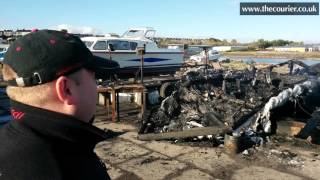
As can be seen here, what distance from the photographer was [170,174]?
742 centimetres

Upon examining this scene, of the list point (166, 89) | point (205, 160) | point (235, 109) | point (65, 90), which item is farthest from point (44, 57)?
point (166, 89)

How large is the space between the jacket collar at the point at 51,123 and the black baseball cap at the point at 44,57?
0.33 ft

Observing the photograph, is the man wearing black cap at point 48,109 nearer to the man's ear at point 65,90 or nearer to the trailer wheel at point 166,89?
the man's ear at point 65,90

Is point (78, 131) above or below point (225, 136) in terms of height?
above

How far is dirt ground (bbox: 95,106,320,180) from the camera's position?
24.5 feet

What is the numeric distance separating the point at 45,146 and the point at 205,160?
7.12m

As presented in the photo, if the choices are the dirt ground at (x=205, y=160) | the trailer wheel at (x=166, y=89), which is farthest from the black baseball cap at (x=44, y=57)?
the trailer wheel at (x=166, y=89)

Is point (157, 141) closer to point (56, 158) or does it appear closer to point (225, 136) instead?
point (225, 136)

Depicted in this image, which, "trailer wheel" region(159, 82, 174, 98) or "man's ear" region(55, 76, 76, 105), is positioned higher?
"man's ear" region(55, 76, 76, 105)

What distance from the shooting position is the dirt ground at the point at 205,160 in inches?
295

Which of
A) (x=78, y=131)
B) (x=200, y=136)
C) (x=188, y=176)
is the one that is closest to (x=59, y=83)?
(x=78, y=131)

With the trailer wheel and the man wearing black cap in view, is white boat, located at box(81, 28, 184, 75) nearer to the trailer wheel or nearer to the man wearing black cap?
the trailer wheel

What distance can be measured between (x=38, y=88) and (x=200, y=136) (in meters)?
8.32

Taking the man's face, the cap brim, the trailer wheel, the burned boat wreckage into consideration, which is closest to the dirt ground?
the burned boat wreckage
